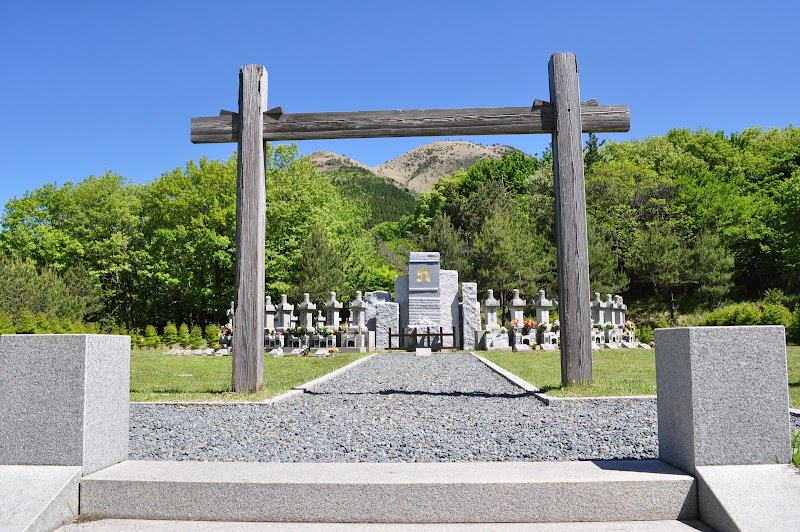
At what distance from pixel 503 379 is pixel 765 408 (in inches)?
281

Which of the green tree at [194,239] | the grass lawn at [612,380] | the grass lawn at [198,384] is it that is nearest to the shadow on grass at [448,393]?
the grass lawn at [612,380]

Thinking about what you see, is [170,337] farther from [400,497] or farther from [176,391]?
[400,497]

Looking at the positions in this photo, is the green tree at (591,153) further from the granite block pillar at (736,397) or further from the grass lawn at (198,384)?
the granite block pillar at (736,397)

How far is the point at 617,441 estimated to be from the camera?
15.6 feet

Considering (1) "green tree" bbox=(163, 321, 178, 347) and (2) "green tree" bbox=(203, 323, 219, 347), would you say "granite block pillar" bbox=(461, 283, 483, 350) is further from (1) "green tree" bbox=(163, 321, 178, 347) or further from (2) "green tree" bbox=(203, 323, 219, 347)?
(1) "green tree" bbox=(163, 321, 178, 347)

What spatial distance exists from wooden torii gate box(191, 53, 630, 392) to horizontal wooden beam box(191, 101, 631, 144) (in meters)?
0.01

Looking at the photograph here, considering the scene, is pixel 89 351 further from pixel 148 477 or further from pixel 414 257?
pixel 414 257

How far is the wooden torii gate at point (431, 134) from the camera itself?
7.34m

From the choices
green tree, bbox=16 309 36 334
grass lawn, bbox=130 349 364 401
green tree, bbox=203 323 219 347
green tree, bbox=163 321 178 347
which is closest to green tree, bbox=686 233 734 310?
green tree, bbox=203 323 219 347

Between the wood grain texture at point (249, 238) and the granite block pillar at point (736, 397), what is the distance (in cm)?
543

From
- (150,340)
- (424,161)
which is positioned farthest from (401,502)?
(424,161)

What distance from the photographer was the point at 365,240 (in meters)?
41.0

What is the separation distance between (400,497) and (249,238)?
200 inches

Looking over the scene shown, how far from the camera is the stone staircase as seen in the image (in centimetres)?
299
